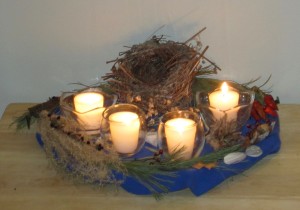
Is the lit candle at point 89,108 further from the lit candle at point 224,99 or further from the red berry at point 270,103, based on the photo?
the red berry at point 270,103

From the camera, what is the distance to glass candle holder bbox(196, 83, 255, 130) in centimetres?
96

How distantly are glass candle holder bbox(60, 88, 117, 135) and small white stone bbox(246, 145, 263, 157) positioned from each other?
29 cm

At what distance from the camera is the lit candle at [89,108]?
97 cm

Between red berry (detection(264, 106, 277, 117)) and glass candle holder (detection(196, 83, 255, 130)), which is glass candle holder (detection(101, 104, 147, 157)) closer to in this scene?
glass candle holder (detection(196, 83, 255, 130))

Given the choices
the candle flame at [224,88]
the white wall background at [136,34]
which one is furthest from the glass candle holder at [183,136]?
the white wall background at [136,34]

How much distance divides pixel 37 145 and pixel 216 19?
495 mm

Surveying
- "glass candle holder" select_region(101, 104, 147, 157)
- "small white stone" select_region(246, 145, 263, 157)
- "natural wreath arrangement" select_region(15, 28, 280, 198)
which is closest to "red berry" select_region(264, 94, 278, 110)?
"natural wreath arrangement" select_region(15, 28, 280, 198)

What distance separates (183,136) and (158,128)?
0.18ft

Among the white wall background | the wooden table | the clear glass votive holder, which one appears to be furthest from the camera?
→ the white wall background

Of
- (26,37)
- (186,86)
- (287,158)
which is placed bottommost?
(287,158)

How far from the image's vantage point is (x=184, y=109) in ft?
3.33

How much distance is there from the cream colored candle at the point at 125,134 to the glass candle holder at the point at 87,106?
0.06 metres

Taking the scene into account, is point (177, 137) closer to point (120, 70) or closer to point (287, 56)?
point (120, 70)

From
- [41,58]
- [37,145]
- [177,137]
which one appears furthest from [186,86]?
[41,58]
